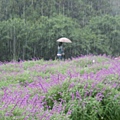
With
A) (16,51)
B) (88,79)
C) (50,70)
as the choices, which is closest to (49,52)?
Result: (16,51)

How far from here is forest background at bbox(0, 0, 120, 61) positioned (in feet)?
104

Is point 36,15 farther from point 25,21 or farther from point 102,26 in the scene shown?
point 102,26

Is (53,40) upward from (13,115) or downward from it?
downward

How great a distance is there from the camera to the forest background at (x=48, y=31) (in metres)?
31.7

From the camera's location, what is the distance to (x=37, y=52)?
3262 cm

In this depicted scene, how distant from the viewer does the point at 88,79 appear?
16.9 ft

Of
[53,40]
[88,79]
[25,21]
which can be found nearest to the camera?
[88,79]

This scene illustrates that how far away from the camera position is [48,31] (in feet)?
105

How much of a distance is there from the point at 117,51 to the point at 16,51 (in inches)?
537

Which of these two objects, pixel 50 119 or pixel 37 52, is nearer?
pixel 50 119

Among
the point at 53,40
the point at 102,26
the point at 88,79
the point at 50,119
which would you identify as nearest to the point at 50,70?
the point at 88,79

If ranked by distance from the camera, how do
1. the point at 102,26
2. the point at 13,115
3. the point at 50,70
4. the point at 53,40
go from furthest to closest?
1. the point at 102,26
2. the point at 53,40
3. the point at 50,70
4. the point at 13,115

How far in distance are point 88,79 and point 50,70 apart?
369cm

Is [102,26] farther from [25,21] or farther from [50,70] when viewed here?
[50,70]
